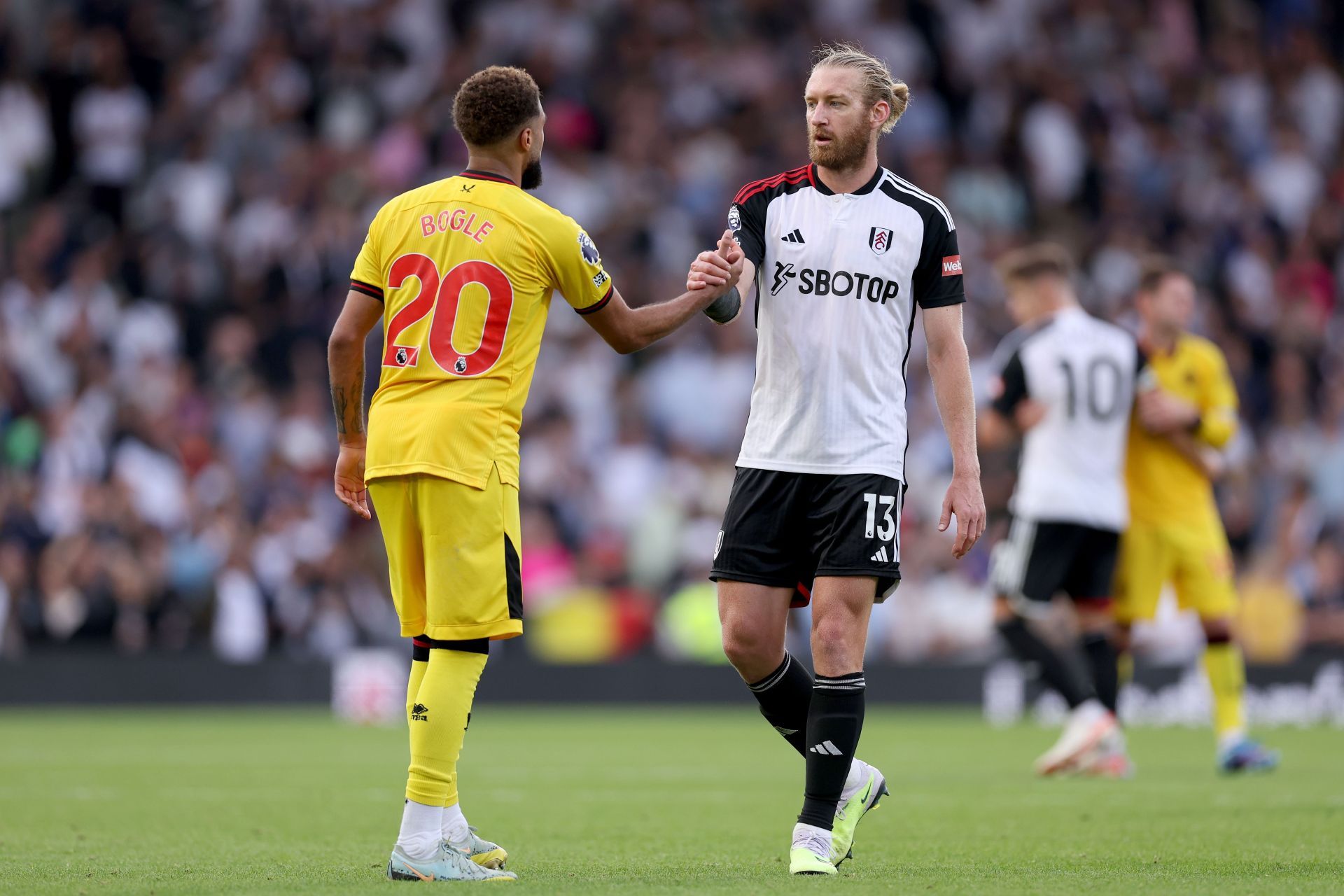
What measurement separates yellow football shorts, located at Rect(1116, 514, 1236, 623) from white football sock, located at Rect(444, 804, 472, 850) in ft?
18.1

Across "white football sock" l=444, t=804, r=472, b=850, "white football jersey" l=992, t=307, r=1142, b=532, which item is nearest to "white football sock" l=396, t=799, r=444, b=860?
"white football sock" l=444, t=804, r=472, b=850

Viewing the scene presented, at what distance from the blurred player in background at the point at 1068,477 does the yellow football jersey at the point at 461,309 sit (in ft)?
16.0

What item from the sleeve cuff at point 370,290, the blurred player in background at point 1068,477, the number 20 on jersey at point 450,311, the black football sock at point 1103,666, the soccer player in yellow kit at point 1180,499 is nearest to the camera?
the number 20 on jersey at point 450,311

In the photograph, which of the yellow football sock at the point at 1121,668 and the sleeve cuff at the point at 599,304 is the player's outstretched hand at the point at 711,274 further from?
the yellow football sock at the point at 1121,668

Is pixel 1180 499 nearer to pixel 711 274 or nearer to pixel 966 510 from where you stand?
pixel 966 510

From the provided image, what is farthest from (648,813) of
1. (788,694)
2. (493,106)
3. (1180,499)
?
(1180,499)

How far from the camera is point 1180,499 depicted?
34.1 ft

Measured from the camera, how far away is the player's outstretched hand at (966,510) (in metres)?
5.86

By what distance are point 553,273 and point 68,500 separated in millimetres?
11074

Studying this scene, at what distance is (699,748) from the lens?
39.1 ft

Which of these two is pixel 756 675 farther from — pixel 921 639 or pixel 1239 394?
pixel 1239 394

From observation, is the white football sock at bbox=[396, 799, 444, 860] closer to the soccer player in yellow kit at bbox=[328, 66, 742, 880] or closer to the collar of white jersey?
the soccer player in yellow kit at bbox=[328, 66, 742, 880]

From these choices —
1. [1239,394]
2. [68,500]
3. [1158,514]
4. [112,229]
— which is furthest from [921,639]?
[112,229]

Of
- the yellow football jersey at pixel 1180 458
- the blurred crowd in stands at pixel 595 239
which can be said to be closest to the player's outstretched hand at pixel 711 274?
the yellow football jersey at pixel 1180 458
